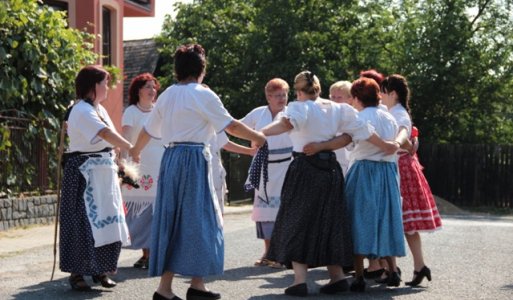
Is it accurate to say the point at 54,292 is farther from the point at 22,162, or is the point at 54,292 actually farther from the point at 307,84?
the point at 22,162

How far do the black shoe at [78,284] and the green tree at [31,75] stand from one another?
6.58m

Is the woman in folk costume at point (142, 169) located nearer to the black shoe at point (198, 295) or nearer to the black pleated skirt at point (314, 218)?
the black pleated skirt at point (314, 218)

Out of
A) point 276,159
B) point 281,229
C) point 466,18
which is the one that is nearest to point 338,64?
point 466,18

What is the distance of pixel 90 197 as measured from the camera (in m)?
8.24

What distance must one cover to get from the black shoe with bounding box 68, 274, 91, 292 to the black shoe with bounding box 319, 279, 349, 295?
6.12ft

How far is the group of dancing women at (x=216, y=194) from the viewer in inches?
292

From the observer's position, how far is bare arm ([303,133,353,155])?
26.6ft

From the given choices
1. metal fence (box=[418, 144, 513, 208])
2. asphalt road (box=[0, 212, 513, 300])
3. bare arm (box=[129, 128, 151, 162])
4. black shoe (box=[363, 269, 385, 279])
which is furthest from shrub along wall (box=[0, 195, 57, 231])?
metal fence (box=[418, 144, 513, 208])

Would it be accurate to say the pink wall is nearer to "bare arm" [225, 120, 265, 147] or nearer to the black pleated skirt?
the black pleated skirt

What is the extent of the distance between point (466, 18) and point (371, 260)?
2350 cm

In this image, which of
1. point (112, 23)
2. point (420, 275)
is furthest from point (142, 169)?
point (112, 23)

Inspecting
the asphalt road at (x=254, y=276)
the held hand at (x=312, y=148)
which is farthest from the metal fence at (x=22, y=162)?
the held hand at (x=312, y=148)

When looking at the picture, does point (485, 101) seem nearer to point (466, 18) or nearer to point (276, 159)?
point (466, 18)

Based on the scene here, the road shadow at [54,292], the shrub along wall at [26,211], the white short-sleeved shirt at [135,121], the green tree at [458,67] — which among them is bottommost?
the road shadow at [54,292]
